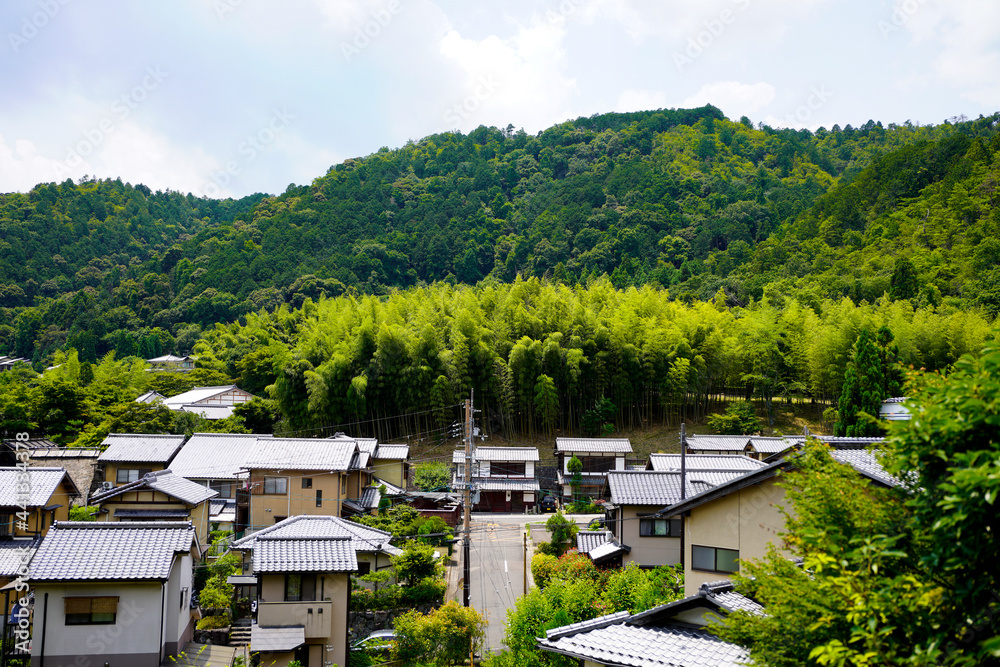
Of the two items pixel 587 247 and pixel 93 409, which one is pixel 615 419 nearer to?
pixel 93 409

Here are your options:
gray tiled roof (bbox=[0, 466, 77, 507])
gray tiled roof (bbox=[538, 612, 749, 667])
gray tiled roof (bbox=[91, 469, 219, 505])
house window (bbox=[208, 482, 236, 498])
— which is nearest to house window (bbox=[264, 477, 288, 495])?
gray tiled roof (bbox=[91, 469, 219, 505])

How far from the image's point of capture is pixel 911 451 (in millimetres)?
3553

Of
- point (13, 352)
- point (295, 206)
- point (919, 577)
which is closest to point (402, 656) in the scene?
point (919, 577)

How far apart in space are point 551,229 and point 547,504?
125ft

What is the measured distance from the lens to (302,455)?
18.5 m

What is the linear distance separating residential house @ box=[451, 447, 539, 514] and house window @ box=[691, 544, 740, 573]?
48.3ft

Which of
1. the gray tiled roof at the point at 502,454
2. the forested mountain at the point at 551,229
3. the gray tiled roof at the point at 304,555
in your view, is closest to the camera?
the gray tiled roof at the point at 304,555

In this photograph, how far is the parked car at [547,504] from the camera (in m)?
23.5

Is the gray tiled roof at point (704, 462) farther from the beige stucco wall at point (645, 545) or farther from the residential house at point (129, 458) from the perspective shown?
the residential house at point (129, 458)

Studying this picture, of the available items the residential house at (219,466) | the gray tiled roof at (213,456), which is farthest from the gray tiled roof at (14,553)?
the gray tiled roof at (213,456)

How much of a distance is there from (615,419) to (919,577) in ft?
84.4

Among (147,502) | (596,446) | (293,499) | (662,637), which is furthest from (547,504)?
(662,637)

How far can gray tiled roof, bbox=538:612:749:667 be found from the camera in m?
5.09

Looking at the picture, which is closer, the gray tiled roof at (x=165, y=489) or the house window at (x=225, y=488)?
the gray tiled roof at (x=165, y=489)
